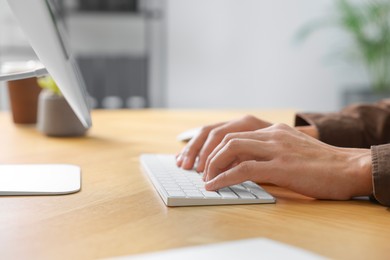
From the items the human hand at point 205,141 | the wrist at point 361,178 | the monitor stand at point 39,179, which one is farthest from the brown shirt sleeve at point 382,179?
the monitor stand at point 39,179

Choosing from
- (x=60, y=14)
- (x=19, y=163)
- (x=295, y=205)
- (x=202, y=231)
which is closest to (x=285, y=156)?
(x=295, y=205)

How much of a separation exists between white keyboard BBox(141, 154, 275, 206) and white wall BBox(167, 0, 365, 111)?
3.25 meters

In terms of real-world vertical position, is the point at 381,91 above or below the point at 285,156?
below

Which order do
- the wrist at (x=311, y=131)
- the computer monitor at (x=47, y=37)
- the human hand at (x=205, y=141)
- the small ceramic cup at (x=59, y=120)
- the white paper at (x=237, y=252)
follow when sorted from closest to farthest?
the white paper at (x=237, y=252), the computer monitor at (x=47, y=37), the human hand at (x=205, y=141), the wrist at (x=311, y=131), the small ceramic cup at (x=59, y=120)

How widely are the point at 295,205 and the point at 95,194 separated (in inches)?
9.8

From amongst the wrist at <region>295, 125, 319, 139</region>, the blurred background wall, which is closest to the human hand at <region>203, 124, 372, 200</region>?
the wrist at <region>295, 125, 319, 139</region>

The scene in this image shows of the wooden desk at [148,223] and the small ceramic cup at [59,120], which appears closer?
the wooden desk at [148,223]

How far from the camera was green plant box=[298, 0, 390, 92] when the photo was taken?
12.6ft

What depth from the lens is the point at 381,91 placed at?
390cm

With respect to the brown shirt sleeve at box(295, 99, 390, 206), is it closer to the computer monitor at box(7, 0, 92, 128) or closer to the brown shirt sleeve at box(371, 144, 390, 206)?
the brown shirt sleeve at box(371, 144, 390, 206)

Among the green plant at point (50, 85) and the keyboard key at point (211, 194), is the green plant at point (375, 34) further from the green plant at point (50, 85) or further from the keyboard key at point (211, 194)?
the keyboard key at point (211, 194)

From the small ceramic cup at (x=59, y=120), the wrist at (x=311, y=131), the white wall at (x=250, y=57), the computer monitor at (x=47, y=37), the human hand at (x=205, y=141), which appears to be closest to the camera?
the computer monitor at (x=47, y=37)

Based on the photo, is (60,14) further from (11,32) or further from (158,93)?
(158,93)

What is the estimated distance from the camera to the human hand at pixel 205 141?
91 centimetres
